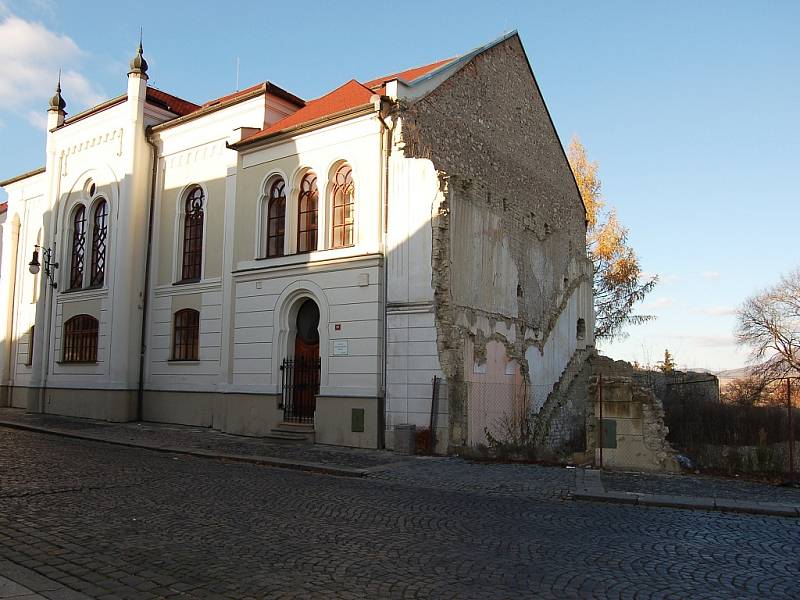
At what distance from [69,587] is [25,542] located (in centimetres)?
182

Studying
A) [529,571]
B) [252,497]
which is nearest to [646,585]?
[529,571]

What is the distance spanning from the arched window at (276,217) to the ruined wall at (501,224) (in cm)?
486

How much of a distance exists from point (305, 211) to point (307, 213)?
0.37 ft

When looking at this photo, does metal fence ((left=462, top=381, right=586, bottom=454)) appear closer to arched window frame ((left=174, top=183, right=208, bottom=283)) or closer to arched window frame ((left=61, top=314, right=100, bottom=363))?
arched window frame ((left=174, top=183, right=208, bottom=283))

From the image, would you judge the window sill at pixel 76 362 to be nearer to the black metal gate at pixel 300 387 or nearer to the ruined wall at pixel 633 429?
the black metal gate at pixel 300 387

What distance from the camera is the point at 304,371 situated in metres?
19.1

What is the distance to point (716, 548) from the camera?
7707 mm

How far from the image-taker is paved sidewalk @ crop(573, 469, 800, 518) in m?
10.3

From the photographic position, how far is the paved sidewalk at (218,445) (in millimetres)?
14367

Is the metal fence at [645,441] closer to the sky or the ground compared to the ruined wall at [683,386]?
closer to the ground

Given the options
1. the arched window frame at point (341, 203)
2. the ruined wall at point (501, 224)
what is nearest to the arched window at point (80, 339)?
the arched window frame at point (341, 203)

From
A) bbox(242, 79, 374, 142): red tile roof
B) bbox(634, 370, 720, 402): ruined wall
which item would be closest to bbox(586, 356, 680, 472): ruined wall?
bbox(242, 79, 374, 142): red tile roof

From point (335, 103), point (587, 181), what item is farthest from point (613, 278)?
point (335, 103)

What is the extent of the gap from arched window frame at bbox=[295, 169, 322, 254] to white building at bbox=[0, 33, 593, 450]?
47mm
